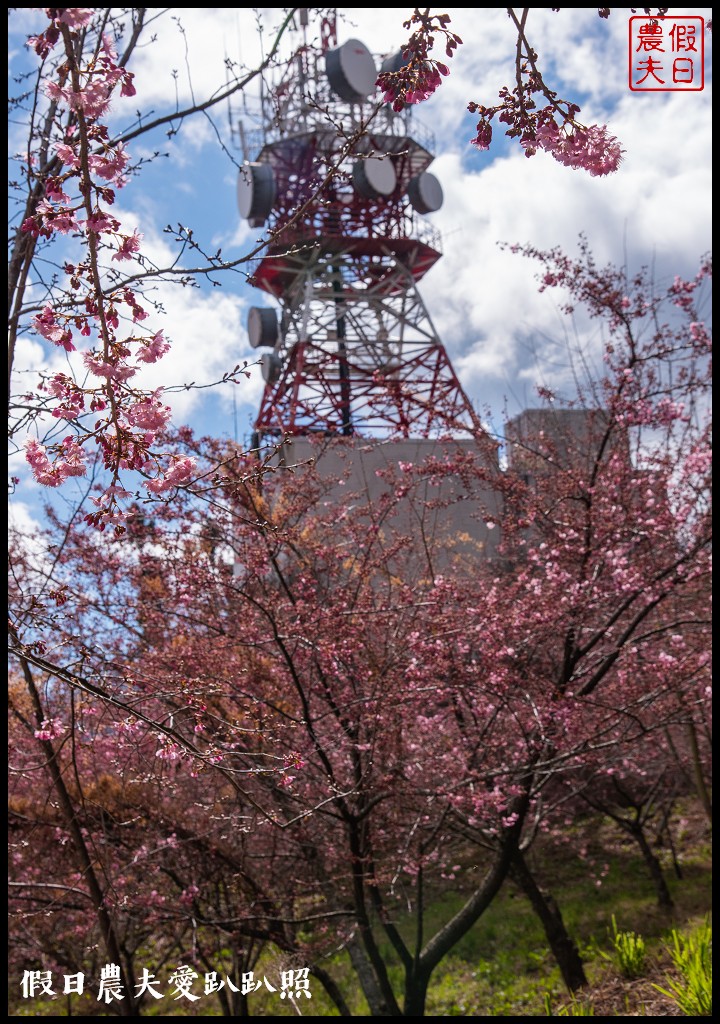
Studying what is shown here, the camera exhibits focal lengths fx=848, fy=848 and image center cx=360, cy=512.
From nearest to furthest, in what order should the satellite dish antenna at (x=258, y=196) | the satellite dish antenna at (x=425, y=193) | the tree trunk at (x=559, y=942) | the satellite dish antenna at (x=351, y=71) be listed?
the tree trunk at (x=559, y=942), the satellite dish antenna at (x=351, y=71), the satellite dish antenna at (x=258, y=196), the satellite dish antenna at (x=425, y=193)

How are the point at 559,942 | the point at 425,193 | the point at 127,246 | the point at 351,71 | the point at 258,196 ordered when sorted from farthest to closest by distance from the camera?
the point at 425,193 < the point at 258,196 < the point at 351,71 < the point at 559,942 < the point at 127,246

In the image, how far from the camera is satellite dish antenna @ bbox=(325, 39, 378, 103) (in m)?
12.0

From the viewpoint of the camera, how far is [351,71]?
39.4ft

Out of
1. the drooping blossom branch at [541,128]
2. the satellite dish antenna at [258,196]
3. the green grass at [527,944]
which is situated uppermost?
the satellite dish antenna at [258,196]

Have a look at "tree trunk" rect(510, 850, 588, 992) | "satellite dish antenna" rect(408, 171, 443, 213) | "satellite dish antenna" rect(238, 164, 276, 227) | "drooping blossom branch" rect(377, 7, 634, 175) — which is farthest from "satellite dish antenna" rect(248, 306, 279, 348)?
"drooping blossom branch" rect(377, 7, 634, 175)

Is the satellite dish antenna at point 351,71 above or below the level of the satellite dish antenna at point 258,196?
above

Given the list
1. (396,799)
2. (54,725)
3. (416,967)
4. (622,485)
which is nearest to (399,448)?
(622,485)

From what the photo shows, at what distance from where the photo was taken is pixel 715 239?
3236mm


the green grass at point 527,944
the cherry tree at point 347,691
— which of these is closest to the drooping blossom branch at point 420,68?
the cherry tree at point 347,691

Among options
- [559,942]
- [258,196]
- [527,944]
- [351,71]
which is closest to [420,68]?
[559,942]

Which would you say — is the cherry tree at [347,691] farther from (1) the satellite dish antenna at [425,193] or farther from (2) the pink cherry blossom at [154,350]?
(1) the satellite dish antenna at [425,193]

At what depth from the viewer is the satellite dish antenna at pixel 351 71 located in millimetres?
11961

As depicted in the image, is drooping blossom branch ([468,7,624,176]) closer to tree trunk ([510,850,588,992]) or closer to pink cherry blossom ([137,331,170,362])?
pink cherry blossom ([137,331,170,362])

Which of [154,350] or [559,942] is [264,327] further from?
[154,350]
